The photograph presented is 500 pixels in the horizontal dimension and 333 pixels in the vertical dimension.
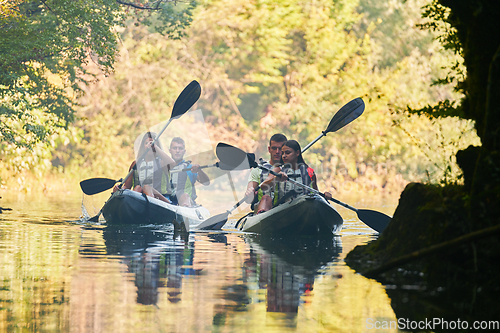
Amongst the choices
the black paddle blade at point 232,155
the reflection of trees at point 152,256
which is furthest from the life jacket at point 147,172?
the black paddle blade at point 232,155

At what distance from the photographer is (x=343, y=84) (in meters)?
22.6

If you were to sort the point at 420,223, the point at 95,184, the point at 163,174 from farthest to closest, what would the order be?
1. the point at 95,184
2. the point at 163,174
3. the point at 420,223

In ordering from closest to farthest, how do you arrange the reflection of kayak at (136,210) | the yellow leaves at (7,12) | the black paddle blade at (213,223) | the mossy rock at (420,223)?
the mossy rock at (420,223) → the reflection of kayak at (136,210) → the black paddle blade at (213,223) → the yellow leaves at (7,12)

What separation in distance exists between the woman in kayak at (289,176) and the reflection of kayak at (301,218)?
0.35 m

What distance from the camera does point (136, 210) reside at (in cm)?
840

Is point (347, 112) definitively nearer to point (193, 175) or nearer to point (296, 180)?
point (296, 180)

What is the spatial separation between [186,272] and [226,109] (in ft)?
64.9

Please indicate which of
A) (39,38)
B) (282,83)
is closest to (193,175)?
(39,38)

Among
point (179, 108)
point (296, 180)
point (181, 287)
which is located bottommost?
point (181, 287)

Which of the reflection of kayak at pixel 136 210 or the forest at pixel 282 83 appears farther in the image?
the forest at pixel 282 83

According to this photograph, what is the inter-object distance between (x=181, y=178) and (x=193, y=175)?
23 centimetres

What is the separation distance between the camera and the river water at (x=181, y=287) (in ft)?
10.4

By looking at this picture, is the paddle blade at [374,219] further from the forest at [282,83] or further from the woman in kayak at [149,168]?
the forest at [282,83]

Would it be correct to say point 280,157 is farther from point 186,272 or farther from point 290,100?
point 290,100
